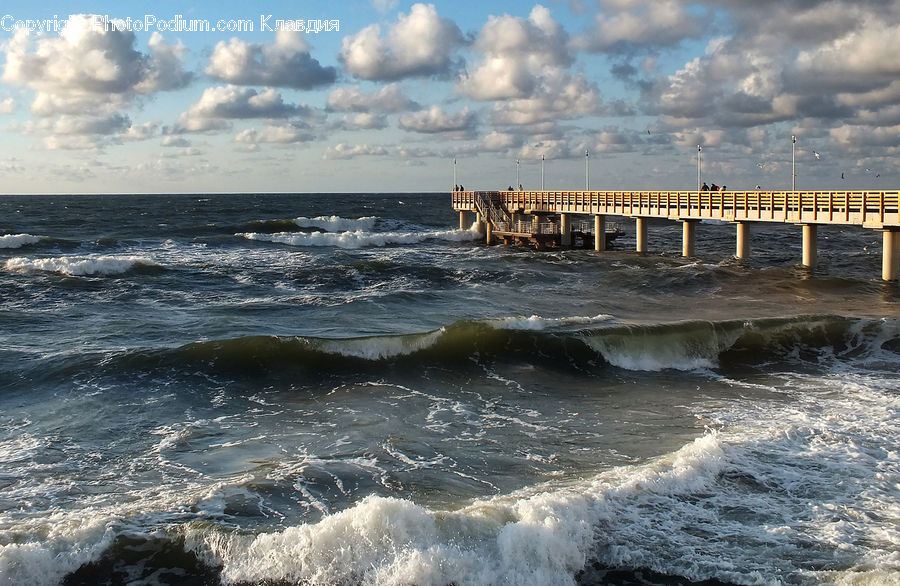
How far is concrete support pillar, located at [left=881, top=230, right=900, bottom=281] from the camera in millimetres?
26812

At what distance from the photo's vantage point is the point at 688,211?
36031 mm

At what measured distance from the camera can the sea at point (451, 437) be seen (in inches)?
330

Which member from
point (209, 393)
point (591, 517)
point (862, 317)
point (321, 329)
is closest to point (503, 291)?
point (321, 329)

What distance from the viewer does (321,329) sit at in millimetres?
21344

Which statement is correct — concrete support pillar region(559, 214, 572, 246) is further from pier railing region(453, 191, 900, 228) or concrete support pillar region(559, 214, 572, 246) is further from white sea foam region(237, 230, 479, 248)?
white sea foam region(237, 230, 479, 248)

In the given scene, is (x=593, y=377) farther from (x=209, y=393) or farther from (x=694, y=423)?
(x=209, y=393)

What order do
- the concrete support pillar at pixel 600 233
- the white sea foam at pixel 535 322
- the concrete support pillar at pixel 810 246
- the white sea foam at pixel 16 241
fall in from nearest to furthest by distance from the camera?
the white sea foam at pixel 535 322
the concrete support pillar at pixel 810 246
the concrete support pillar at pixel 600 233
the white sea foam at pixel 16 241

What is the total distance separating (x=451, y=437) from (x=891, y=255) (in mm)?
21032

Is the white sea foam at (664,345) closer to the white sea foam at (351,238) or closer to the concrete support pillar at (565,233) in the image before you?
the concrete support pillar at (565,233)

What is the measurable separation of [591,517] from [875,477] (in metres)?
4.22

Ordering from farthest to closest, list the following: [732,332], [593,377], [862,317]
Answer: [862,317]
[732,332]
[593,377]

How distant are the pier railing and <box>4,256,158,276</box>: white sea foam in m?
22.5

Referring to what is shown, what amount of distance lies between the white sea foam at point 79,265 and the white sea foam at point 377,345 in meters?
18.4

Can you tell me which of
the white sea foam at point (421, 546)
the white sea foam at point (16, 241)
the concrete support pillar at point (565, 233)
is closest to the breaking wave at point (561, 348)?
the white sea foam at point (421, 546)
